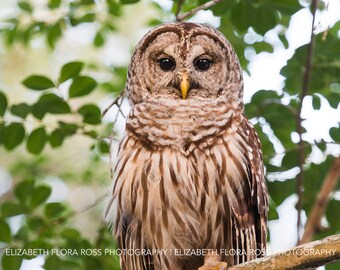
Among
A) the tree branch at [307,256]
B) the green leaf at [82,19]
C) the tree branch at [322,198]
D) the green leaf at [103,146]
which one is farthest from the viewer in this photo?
the green leaf at [82,19]

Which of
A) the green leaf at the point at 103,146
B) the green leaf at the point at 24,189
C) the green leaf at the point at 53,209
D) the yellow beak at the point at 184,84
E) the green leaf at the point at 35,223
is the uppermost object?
the green leaf at the point at 103,146

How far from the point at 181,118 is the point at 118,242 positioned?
2.55ft

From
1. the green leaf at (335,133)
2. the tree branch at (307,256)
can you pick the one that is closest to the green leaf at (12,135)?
the green leaf at (335,133)

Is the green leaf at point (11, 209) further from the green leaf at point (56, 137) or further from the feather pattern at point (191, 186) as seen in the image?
the feather pattern at point (191, 186)

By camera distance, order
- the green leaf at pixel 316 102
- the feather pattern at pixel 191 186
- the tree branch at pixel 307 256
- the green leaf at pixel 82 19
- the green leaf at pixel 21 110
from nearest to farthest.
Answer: the tree branch at pixel 307 256, the feather pattern at pixel 191 186, the green leaf at pixel 316 102, the green leaf at pixel 21 110, the green leaf at pixel 82 19

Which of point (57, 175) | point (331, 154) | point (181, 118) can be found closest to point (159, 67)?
point (181, 118)

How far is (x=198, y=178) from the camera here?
3619 mm

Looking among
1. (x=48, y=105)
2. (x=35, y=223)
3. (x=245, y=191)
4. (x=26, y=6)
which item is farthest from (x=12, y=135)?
(x=245, y=191)

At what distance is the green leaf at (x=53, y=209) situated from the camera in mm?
4289

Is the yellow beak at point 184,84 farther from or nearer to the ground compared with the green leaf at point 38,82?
nearer to the ground

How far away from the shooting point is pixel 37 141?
172 inches

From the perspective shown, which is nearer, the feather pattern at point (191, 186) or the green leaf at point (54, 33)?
the feather pattern at point (191, 186)

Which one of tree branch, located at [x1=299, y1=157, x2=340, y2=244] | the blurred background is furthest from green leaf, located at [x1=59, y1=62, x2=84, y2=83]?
tree branch, located at [x1=299, y1=157, x2=340, y2=244]

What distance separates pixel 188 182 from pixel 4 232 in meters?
1.25
